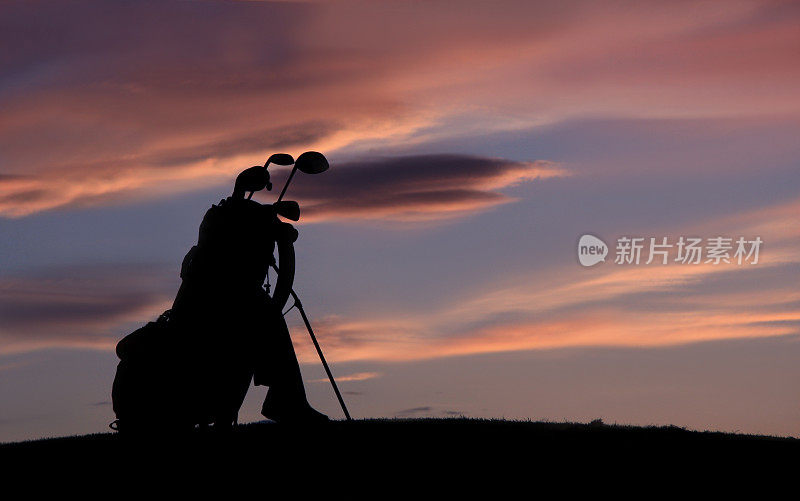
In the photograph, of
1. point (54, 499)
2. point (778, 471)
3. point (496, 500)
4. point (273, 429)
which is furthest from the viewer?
point (273, 429)

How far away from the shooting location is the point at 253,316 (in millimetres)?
19250

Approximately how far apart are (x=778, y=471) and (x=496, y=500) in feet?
19.1

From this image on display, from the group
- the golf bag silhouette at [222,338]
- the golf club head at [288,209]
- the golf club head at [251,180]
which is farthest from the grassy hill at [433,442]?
the golf club head at [251,180]

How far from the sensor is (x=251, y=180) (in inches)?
771

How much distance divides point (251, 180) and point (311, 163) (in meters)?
1.18

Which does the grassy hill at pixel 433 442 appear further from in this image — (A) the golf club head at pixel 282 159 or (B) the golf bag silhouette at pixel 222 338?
(A) the golf club head at pixel 282 159

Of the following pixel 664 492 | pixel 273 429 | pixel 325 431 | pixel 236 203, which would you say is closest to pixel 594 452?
pixel 664 492

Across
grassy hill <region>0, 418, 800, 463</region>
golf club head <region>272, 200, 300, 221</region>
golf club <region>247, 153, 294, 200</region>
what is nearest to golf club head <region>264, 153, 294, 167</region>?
golf club <region>247, 153, 294, 200</region>

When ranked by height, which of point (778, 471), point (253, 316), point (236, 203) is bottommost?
point (778, 471)

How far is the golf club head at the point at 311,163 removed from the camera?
760 inches

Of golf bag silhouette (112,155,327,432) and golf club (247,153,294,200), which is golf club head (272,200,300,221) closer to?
golf bag silhouette (112,155,327,432)

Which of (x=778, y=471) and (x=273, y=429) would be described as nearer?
(x=778, y=471)

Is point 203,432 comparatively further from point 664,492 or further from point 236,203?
point 664,492

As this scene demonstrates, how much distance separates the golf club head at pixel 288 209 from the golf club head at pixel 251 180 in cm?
47
